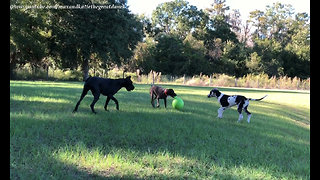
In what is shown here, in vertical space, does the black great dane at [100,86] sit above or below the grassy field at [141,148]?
above

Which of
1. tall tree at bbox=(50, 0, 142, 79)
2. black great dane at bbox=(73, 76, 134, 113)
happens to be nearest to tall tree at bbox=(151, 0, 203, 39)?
tall tree at bbox=(50, 0, 142, 79)

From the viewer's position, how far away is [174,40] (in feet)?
181

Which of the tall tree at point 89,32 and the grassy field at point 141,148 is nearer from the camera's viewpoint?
the grassy field at point 141,148

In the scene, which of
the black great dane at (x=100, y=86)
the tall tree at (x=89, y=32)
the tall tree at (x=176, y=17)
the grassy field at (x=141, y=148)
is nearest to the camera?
the grassy field at (x=141, y=148)

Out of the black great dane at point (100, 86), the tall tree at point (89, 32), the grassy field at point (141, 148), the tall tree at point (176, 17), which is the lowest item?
the grassy field at point (141, 148)

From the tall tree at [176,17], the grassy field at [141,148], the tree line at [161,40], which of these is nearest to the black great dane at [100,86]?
the grassy field at [141,148]

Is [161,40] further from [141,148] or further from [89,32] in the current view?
[141,148]

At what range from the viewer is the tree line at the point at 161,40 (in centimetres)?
3262

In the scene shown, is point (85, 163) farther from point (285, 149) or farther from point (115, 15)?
point (115, 15)

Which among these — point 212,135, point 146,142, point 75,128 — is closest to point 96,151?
point 146,142

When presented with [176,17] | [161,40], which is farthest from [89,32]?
[176,17]

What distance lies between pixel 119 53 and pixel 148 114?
29490mm

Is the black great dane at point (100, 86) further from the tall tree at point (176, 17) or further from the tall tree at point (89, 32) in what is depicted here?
the tall tree at point (176, 17)

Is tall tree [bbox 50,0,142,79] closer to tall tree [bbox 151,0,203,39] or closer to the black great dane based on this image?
the black great dane
